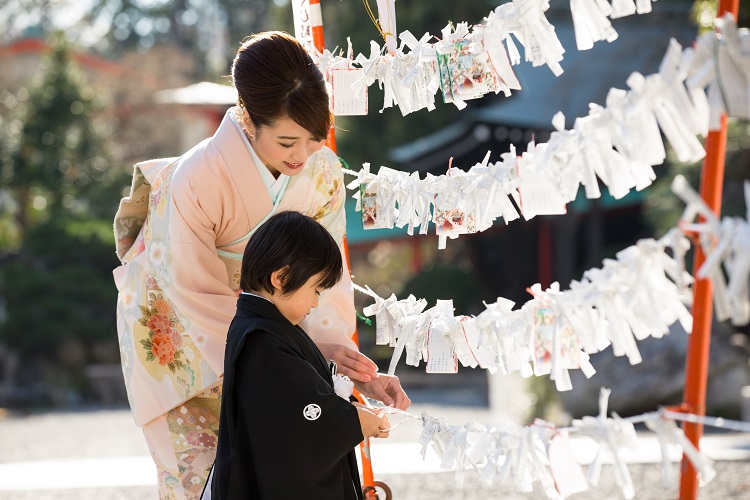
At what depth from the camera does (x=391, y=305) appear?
91.6 inches

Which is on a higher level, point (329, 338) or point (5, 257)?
point (329, 338)

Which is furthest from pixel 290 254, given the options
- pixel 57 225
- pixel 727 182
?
pixel 57 225

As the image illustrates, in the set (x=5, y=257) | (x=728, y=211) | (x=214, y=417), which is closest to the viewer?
(x=214, y=417)

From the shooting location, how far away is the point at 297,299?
6.75ft

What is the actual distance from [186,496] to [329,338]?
508 millimetres

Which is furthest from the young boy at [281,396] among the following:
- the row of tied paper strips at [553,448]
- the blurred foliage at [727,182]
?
the blurred foliage at [727,182]

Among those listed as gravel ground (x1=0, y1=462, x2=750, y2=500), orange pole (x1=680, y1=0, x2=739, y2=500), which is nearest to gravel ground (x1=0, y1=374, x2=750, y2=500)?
gravel ground (x1=0, y1=462, x2=750, y2=500)

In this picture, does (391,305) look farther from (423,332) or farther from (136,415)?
(136,415)

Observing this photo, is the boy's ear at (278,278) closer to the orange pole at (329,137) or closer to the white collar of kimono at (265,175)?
the white collar of kimono at (265,175)

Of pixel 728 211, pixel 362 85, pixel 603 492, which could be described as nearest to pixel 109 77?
pixel 728 211

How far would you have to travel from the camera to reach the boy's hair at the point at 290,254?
6.61ft

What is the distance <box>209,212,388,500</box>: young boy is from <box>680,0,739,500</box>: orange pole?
65 cm

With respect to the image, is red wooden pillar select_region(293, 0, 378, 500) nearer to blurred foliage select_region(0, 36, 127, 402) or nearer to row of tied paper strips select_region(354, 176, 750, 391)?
row of tied paper strips select_region(354, 176, 750, 391)

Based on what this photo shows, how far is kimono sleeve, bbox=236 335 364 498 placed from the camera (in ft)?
6.43
